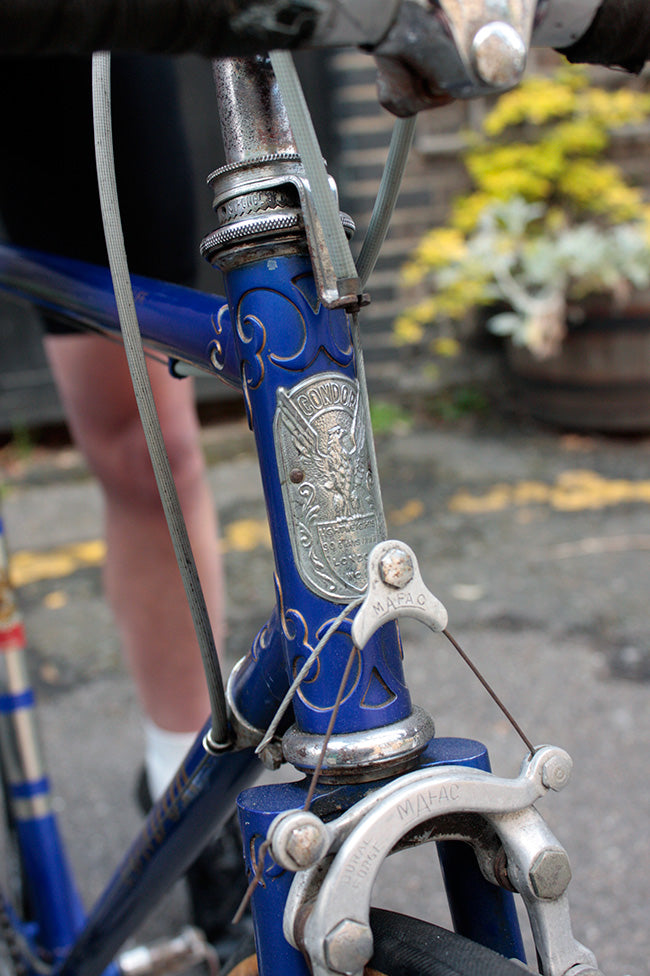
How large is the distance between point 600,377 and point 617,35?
291 cm

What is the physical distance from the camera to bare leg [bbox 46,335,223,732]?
1.08 meters

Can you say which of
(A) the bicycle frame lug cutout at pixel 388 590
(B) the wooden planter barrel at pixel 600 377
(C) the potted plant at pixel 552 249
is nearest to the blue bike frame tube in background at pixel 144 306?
(A) the bicycle frame lug cutout at pixel 388 590

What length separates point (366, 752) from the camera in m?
0.42

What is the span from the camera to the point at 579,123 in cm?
346

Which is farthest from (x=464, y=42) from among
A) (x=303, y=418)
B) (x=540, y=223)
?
(x=540, y=223)

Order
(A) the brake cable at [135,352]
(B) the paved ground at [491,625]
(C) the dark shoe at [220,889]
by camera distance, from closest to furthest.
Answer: (A) the brake cable at [135,352]
(C) the dark shoe at [220,889]
(B) the paved ground at [491,625]

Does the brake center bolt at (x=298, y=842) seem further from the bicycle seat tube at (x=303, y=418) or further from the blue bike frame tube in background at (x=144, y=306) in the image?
the blue bike frame tube in background at (x=144, y=306)

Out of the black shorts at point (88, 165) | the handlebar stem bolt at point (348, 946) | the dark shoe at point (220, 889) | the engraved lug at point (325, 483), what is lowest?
the dark shoe at point (220, 889)

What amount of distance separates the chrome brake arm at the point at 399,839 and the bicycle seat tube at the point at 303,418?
0.04 m

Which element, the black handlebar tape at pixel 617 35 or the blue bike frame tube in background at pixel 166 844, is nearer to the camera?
the black handlebar tape at pixel 617 35

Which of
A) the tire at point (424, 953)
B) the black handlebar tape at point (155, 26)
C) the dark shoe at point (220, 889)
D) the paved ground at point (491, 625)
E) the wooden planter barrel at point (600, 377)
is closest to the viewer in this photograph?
the black handlebar tape at point (155, 26)

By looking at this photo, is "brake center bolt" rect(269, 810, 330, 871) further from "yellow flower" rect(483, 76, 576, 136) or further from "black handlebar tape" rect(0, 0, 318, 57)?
"yellow flower" rect(483, 76, 576, 136)

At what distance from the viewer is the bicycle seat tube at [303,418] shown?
44 cm

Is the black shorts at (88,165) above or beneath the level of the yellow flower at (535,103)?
beneath
